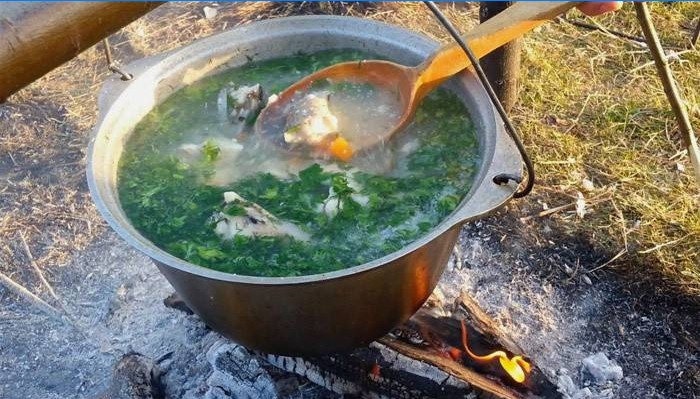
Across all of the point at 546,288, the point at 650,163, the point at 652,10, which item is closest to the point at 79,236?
the point at 546,288

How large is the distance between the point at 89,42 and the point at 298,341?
112 centimetres

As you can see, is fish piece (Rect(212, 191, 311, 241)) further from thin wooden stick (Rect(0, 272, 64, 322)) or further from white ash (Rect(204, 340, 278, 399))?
thin wooden stick (Rect(0, 272, 64, 322))

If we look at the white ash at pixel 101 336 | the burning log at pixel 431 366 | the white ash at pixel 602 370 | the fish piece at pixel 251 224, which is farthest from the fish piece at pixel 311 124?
the white ash at pixel 602 370

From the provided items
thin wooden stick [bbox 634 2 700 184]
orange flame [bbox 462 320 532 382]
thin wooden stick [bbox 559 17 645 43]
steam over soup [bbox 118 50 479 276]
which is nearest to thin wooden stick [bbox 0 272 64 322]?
steam over soup [bbox 118 50 479 276]

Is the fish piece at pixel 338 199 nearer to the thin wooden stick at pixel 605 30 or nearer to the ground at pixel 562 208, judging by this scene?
the ground at pixel 562 208

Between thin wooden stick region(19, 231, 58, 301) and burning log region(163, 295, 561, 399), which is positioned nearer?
burning log region(163, 295, 561, 399)

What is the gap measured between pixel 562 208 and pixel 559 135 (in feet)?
2.05

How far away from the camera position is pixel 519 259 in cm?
326

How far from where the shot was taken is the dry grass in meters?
3.38

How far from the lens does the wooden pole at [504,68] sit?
3721 millimetres

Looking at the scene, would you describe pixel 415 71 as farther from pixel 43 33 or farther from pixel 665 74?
pixel 43 33

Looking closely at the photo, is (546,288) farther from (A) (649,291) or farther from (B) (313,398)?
(B) (313,398)

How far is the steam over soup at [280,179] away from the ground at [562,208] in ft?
3.31

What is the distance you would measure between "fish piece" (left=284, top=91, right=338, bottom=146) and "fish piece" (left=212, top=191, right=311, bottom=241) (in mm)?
347
